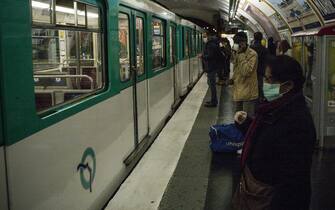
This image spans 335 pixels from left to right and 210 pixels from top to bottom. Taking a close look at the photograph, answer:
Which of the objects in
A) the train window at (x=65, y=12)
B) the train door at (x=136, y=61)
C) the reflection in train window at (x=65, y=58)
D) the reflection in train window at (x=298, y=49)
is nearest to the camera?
the reflection in train window at (x=65, y=58)

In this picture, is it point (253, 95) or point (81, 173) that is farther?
point (253, 95)

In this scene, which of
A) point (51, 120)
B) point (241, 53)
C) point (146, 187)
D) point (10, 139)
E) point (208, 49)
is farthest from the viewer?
point (208, 49)

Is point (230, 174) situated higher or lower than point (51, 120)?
lower

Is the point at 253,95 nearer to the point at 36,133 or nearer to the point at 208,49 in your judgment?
the point at 208,49

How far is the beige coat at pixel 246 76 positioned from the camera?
6812mm

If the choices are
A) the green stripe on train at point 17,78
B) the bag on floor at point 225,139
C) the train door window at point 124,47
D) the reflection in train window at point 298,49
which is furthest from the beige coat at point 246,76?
the green stripe on train at point 17,78

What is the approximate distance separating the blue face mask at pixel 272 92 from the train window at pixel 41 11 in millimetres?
1462

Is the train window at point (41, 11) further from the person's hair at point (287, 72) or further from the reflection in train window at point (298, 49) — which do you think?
the reflection in train window at point (298, 49)

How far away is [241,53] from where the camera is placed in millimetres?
6859

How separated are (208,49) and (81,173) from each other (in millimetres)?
7581

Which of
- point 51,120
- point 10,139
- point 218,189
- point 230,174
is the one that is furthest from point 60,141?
point 230,174

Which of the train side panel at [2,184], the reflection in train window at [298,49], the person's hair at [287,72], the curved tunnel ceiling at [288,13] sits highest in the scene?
the curved tunnel ceiling at [288,13]

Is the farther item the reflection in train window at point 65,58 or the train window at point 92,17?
the train window at point 92,17

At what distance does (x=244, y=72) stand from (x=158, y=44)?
1.96 meters
